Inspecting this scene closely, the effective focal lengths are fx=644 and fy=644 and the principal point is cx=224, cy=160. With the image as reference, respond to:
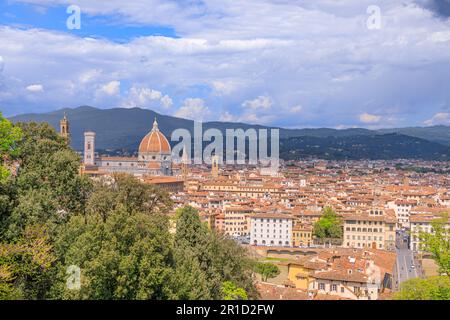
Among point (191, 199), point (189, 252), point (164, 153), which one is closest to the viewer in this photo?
point (189, 252)

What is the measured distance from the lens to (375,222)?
42562mm

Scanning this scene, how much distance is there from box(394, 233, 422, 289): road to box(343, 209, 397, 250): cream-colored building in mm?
1050

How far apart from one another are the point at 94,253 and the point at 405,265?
26.6 metres

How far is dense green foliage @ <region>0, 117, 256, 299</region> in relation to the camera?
31.5ft

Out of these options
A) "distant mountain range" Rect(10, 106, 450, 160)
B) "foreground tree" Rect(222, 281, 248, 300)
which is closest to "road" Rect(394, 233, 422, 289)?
"foreground tree" Rect(222, 281, 248, 300)

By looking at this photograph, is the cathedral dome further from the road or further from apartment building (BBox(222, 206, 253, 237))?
the road

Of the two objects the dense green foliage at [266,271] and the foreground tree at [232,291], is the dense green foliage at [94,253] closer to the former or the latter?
the foreground tree at [232,291]

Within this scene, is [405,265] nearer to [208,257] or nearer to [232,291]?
[232,291]

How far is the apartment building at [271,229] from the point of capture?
43.5 meters

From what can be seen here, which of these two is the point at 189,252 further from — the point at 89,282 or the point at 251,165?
the point at 251,165

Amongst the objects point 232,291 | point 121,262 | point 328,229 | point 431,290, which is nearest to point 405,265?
point 328,229

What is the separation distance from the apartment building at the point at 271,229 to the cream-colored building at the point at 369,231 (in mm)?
3876

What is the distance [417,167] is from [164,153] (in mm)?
53597
